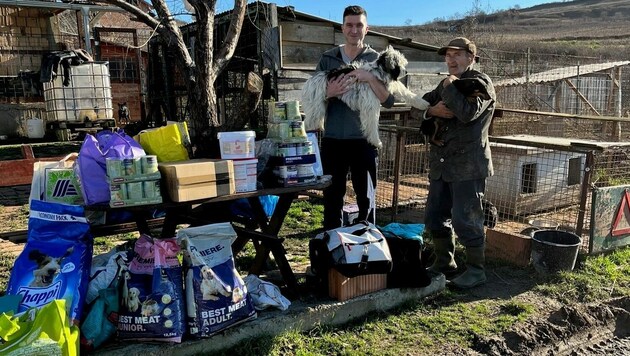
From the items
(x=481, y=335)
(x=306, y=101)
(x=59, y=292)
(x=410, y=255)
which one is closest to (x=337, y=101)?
(x=306, y=101)

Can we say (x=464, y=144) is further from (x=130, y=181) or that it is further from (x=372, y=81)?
(x=130, y=181)

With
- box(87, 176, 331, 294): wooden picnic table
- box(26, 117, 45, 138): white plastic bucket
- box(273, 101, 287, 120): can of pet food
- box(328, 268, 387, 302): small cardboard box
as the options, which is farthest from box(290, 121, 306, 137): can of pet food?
box(26, 117, 45, 138): white plastic bucket

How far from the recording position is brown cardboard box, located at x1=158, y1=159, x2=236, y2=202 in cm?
277

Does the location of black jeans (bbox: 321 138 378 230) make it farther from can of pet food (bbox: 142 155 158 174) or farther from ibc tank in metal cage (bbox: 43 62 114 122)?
ibc tank in metal cage (bbox: 43 62 114 122)

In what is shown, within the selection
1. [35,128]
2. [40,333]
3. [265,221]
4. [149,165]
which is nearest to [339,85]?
[265,221]

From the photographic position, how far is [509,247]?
445 cm

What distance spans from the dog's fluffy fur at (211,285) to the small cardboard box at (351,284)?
0.86 metres

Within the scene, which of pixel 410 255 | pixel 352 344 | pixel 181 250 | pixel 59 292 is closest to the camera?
pixel 59 292

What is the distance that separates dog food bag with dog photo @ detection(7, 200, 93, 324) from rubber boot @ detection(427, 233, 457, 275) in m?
2.62

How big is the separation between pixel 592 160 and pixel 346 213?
7.35 feet

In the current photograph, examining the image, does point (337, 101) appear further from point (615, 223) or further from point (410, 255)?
point (615, 223)

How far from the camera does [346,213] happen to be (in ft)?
15.8

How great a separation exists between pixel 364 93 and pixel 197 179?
4.79 ft

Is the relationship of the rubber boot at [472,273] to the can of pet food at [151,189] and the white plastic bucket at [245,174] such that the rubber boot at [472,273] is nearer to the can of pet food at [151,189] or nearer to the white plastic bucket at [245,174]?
the white plastic bucket at [245,174]
